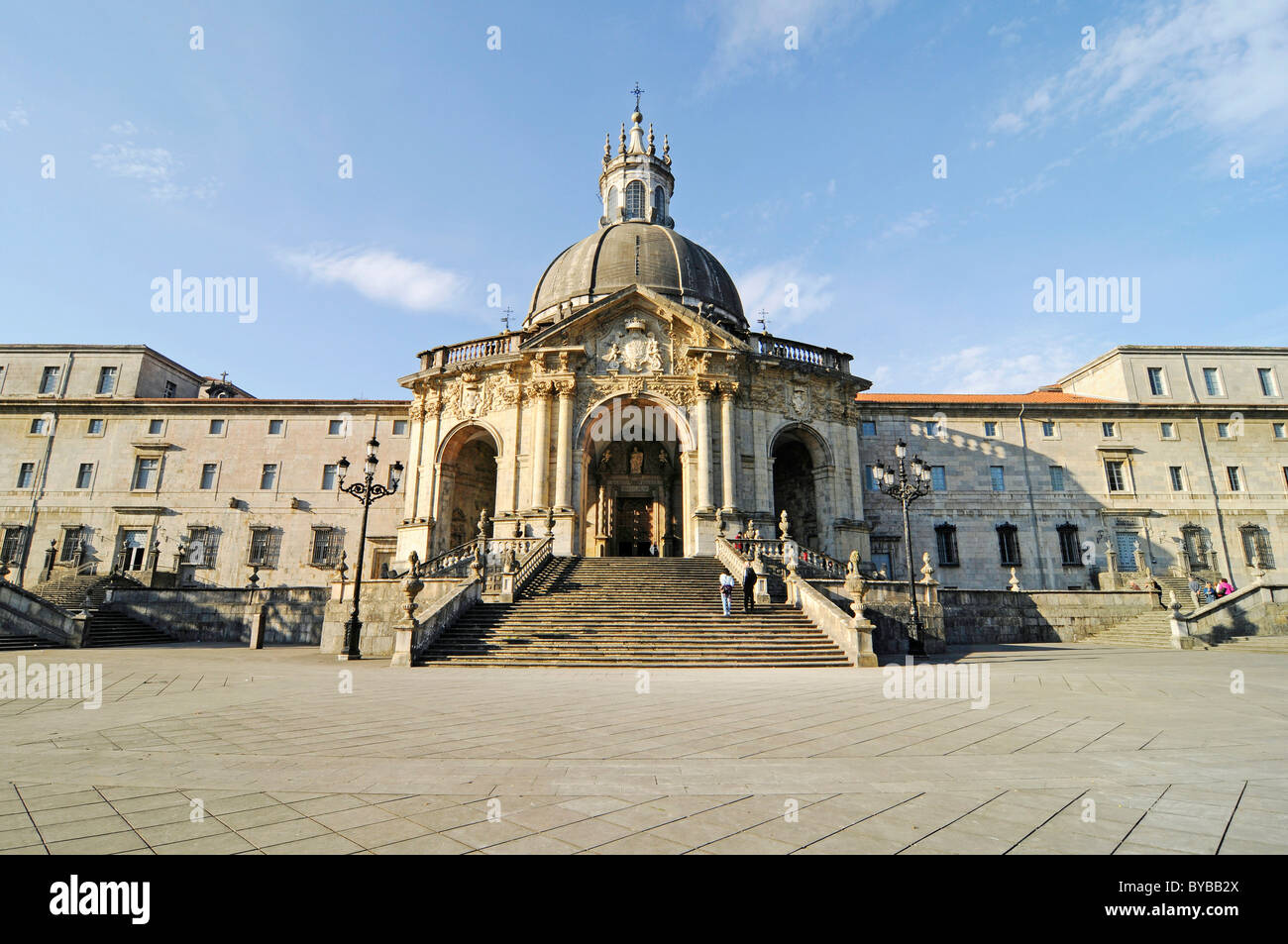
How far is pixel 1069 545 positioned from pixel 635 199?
35.7 meters

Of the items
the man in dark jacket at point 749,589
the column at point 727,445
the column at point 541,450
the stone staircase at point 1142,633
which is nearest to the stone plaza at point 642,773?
the man in dark jacket at point 749,589

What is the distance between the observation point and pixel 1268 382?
4091 centimetres

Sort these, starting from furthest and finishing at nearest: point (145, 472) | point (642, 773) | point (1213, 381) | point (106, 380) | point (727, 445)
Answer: point (106, 380), point (1213, 381), point (145, 472), point (727, 445), point (642, 773)

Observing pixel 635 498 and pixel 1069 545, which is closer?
pixel 635 498

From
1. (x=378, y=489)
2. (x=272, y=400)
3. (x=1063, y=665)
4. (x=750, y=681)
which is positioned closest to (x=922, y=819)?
(x=750, y=681)

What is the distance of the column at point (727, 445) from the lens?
28516 millimetres

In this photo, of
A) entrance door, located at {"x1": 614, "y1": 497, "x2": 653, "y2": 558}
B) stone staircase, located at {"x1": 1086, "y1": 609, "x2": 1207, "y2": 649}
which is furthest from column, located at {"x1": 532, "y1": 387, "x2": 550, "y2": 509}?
stone staircase, located at {"x1": 1086, "y1": 609, "x2": 1207, "y2": 649}

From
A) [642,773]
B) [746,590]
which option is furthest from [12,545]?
[642,773]

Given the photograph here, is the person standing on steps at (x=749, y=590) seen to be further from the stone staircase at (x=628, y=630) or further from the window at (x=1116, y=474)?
the window at (x=1116, y=474)

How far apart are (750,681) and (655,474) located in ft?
72.3

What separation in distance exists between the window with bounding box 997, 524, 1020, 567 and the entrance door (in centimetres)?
2003

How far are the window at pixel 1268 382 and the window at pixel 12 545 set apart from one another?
76.3 metres

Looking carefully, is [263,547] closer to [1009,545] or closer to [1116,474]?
[1009,545]

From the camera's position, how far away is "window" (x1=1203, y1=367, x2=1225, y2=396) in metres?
40.7
